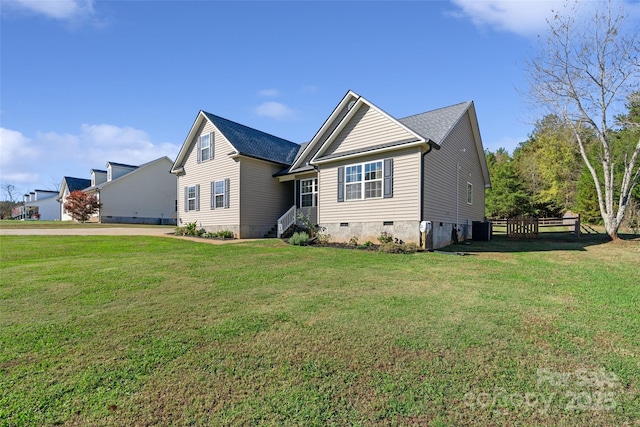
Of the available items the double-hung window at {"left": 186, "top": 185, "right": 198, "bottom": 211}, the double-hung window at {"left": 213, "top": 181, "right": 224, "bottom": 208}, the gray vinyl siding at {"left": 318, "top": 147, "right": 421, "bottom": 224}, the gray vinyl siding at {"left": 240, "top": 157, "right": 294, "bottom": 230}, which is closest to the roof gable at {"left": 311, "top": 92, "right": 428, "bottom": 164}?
the gray vinyl siding at {"left": 318, "top": 147, "right": 421, "bottom": 224}

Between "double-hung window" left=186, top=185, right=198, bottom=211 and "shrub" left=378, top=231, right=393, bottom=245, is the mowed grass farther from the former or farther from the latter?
"double-hung window" left=186, top=185, right=198, bottom=211

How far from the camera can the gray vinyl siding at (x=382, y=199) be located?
1236 centimetres

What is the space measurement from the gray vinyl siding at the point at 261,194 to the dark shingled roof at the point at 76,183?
34.3 meters

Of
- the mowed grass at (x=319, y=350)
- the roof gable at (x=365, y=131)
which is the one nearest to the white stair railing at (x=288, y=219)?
the roof gable at (x=365, y=131)

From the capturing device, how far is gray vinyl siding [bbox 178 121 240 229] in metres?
17.5

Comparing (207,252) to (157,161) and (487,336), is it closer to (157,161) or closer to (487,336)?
(487,336)

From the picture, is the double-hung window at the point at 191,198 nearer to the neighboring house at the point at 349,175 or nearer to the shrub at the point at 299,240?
the neighboring house at the point at 349,175

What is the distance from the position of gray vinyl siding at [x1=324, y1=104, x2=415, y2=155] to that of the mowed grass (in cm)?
762

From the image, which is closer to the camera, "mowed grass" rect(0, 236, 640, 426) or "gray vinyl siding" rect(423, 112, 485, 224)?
"mowed grass" rect(0, 236, 640, 426)

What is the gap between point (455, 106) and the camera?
50.7 feet

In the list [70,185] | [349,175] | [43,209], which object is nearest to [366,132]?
[349,175]

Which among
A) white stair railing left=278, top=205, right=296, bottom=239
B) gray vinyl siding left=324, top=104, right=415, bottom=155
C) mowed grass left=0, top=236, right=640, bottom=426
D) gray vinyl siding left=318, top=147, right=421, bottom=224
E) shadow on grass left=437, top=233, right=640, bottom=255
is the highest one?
gray vinyl siding left=324, top=104, right=415, bottom=155

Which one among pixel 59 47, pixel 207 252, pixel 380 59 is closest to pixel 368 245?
pixel 207 252

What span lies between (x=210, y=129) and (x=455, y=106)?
13.7 m
